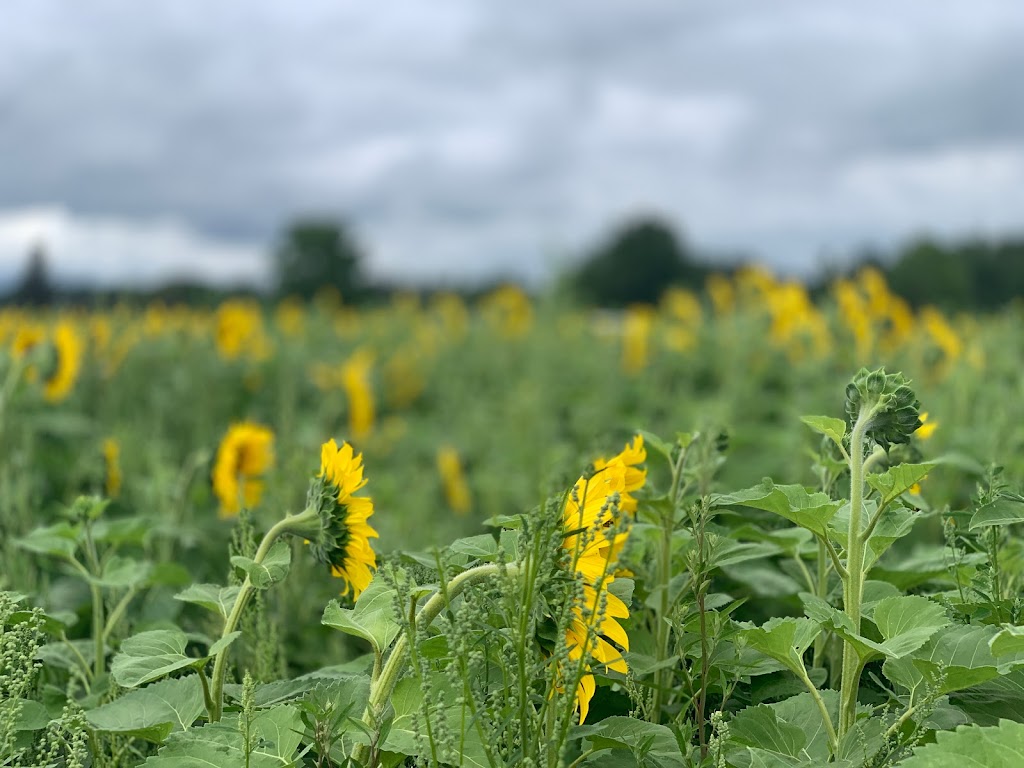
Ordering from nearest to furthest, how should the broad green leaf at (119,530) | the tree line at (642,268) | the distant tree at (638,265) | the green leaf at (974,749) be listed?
the green leaf at (974,749) → the broad green leaf at (119,530) → the tree line at (642,268) → the distant tree at (638,265)

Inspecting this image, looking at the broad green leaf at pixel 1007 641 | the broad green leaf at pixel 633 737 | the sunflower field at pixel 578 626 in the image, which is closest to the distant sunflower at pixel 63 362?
the sunflower field at pixel 578 626

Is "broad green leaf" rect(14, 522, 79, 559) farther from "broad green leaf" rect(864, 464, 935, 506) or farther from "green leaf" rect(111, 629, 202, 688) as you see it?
"broad green leaf" rect(864, 464, 935, 506)

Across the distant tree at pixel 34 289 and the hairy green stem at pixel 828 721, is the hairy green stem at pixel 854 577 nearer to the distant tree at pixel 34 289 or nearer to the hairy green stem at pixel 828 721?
the hairy green stem at pixel 828 721

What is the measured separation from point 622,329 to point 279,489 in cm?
878

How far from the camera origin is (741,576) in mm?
1614

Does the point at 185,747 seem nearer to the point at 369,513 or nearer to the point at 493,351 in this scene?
the point at 369,513

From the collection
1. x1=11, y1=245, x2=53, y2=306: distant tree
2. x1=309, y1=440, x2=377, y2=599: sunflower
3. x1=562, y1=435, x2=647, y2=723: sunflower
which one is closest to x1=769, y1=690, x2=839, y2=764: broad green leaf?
x1=562, y1=435, x2=647, y2=723: sunflower

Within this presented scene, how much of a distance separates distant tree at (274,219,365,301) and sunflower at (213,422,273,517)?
149ft

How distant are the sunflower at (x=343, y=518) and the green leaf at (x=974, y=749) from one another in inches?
26.6

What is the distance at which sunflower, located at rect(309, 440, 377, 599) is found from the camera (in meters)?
1.31

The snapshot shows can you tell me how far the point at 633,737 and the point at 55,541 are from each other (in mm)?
1171

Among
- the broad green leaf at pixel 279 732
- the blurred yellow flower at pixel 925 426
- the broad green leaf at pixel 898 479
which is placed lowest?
the broad green leaf at pixel 279 732

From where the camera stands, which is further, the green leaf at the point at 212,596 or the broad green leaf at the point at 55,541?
the broad green leaf at the point at 55,541

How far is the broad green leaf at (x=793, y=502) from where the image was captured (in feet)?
3.64
